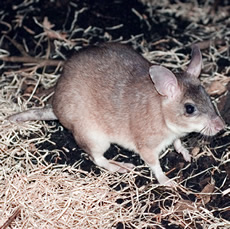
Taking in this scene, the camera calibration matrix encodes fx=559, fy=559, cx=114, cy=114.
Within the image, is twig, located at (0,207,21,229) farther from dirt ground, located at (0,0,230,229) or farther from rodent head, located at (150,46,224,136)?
rodent head, located at (150,46,224,136)

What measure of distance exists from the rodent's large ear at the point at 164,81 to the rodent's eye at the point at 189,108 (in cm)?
20

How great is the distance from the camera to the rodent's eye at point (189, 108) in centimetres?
602

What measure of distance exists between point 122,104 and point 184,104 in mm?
790

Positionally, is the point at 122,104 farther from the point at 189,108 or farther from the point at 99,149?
the point at 189,108

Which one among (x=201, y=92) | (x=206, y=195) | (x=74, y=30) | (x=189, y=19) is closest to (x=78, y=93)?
(x=201, y=92)

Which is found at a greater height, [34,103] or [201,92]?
[201,92]

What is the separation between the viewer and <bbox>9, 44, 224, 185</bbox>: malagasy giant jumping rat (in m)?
6.18

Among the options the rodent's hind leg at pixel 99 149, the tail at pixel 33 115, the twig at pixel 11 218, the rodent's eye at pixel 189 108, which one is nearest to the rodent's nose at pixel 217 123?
the rodent's eye at pixel 189 108

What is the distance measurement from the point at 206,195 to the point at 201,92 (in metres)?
1.21

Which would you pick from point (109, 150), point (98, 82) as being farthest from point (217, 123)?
point (109, 150)

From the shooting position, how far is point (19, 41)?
890cm

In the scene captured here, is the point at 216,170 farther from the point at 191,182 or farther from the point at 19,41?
the point at 19,41

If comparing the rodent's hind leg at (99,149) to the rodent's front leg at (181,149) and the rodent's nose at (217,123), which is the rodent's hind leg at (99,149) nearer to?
the rodent's front leg at (181,149)

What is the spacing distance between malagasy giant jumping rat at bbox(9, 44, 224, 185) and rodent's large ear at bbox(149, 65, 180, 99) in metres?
0.01
